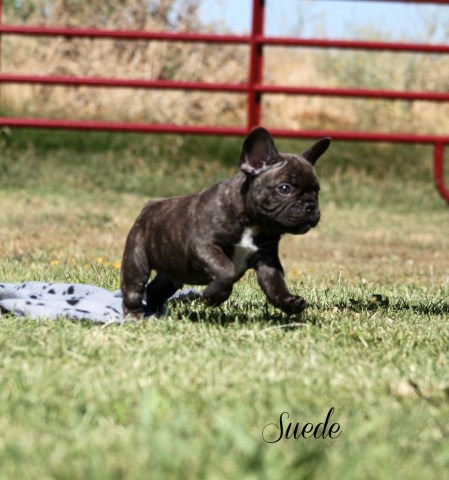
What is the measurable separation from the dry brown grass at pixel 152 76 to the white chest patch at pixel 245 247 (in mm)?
8617

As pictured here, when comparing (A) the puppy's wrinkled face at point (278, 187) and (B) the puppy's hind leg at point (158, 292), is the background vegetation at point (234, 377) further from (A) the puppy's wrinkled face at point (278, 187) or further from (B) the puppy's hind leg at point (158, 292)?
(A) the puppy's wrinkled face at point (278, 187)

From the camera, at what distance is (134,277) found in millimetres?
4629

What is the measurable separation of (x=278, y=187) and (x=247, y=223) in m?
0.20

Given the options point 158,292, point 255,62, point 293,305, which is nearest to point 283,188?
point 293,305

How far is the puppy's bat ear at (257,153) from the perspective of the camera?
4.26m

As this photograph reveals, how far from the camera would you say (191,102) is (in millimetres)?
13125

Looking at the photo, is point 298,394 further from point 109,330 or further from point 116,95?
point 116,95

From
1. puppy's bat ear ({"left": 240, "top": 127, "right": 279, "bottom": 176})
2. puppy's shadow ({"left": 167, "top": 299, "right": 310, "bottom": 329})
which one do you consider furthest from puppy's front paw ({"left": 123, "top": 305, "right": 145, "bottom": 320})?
puppy's bat ear ({"left": 240, "top": 127, "right": 279, "bottom": 176})

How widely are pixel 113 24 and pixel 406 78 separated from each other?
3976 mm

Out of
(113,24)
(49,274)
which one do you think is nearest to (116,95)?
(113,24)

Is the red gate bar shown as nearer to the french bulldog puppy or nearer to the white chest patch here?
the french bulldog puppy

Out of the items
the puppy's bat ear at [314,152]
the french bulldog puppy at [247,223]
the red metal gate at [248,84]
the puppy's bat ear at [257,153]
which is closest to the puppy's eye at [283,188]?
the french bulldog puppy at [247,223]

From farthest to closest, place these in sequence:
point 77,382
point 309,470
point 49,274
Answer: point 49,274 < point 77,382 < point 309,470

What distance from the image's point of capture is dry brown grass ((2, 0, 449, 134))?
1291 cm
